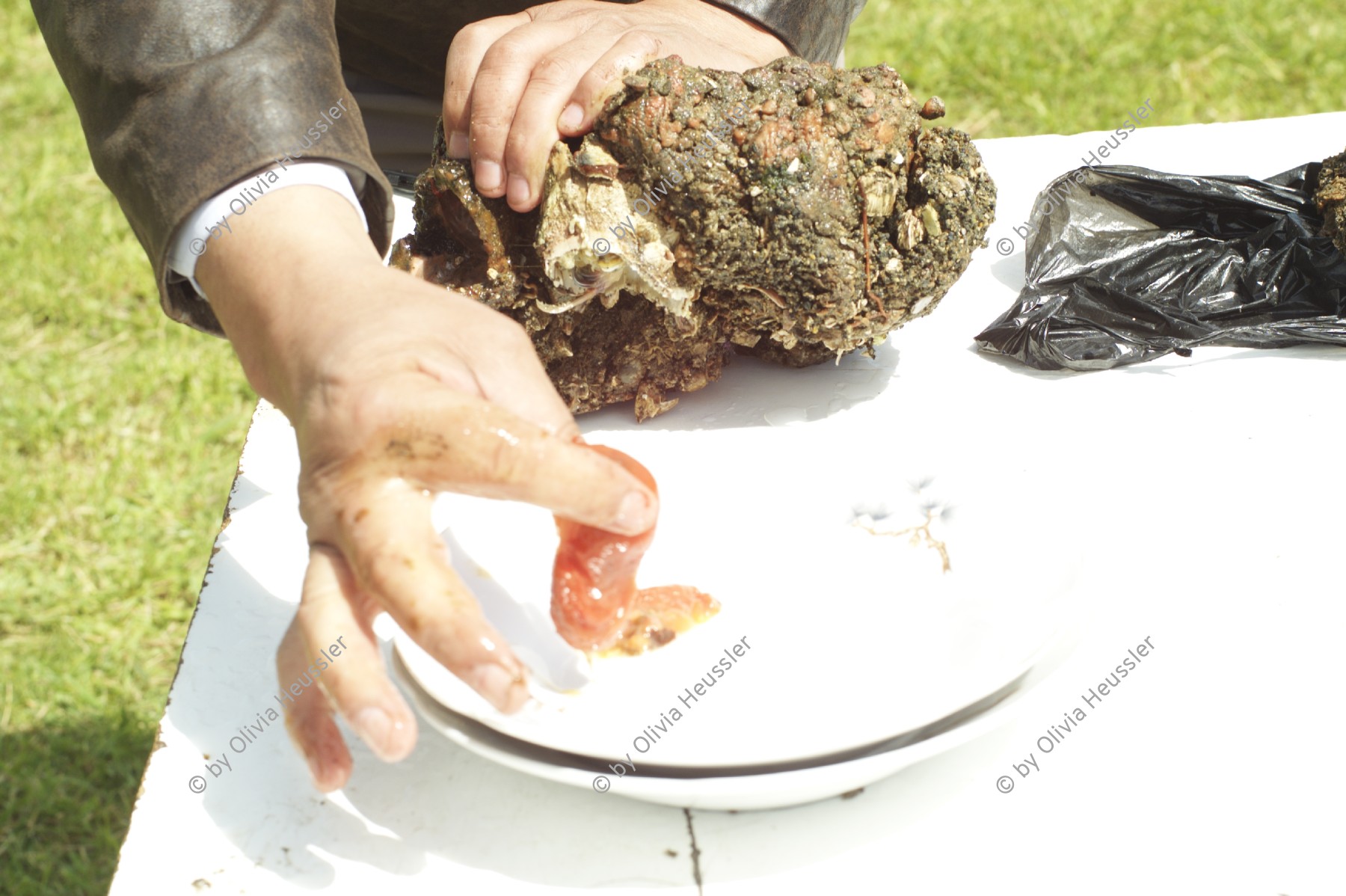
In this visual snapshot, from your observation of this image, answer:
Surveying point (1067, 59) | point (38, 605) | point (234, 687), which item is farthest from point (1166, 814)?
point (1067, 59)

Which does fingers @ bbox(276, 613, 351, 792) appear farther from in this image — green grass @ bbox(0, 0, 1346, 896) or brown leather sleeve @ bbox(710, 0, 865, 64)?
green grass @ bbox(0, 0, 1346, 896)

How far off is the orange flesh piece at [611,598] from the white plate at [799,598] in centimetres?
2

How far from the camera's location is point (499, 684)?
0.90m

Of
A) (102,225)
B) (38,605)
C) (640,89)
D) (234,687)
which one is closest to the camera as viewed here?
(234,687)

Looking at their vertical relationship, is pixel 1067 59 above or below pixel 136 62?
below

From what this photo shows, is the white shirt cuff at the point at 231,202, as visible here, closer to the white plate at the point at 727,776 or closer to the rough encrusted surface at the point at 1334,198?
the white plate at the point at 727,776

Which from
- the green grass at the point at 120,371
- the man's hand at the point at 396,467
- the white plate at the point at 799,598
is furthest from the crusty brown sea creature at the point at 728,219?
the green grass at the point at 120,371

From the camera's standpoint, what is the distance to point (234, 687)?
136 centimetres

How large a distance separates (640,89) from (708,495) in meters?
0.58

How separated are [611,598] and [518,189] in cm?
67

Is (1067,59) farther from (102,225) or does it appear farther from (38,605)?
(38,605)

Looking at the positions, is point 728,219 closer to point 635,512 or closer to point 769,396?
point 769,396

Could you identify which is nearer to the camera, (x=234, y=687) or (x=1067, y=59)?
(x=234, y=687)

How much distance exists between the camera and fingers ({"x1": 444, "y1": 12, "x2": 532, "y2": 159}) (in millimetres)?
1610
